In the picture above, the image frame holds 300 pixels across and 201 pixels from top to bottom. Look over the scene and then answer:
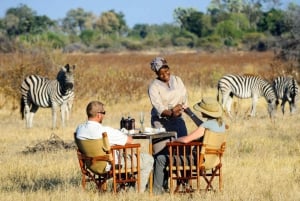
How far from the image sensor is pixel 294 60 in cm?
3803

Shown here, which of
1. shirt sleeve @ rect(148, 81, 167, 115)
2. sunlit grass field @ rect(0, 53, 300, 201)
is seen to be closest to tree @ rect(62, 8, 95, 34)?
sunlit grass field @ rect(0, 53, 300, 201)

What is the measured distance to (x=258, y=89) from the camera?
28328 millimetres

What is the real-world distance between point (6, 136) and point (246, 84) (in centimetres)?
1092

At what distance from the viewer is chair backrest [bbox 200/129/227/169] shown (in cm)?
1098

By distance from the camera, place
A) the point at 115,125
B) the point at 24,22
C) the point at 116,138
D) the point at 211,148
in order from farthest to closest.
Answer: the point at 24,22, the point at 115,125, the point at 211,148, the point at 116,138

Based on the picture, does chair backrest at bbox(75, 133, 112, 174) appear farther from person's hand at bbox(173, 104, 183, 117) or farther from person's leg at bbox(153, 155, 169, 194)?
person's hand at bbox(173, 104, 183, 117)

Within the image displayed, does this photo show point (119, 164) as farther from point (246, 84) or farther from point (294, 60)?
point (294, 60)

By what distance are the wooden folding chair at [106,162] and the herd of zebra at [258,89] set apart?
1660 centimetres

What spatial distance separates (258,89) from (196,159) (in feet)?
57.5

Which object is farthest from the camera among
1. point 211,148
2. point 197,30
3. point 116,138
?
point 197,30

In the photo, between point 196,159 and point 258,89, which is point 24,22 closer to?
point 258,89

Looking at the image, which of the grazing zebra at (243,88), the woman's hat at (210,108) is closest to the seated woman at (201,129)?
the woman's hat at (210,108)

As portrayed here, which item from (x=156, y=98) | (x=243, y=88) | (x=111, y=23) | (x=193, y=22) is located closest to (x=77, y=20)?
(x=111, y=23)

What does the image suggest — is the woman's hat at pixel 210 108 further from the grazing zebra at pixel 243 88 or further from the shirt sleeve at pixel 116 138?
the grazing zebra at pixel 243 88
